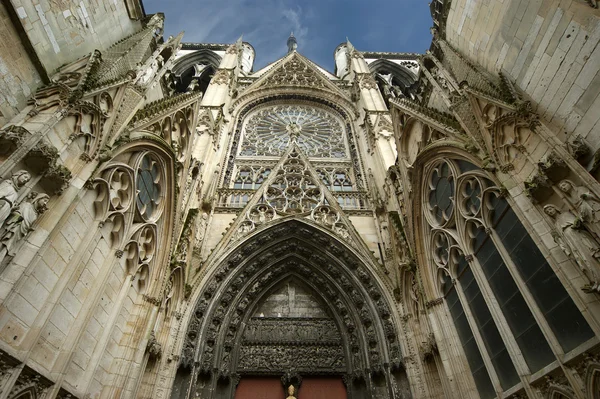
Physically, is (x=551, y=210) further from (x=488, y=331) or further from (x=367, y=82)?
(x=367, y=82)

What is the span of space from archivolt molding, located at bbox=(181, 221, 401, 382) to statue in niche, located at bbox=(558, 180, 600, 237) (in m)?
5.29

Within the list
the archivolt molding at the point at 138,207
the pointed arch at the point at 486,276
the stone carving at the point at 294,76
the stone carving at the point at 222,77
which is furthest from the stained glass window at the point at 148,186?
the stone carving at the point at 294,76

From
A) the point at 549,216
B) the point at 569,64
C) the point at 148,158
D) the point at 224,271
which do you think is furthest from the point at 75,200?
the point at 569,64

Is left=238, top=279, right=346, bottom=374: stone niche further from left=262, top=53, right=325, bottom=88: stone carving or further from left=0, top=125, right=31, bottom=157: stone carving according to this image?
left=262, top=53, right=325, bottom=88: stone carving

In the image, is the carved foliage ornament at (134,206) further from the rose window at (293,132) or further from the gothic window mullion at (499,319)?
the rose window at (293,132)

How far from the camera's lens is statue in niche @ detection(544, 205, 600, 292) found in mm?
3615

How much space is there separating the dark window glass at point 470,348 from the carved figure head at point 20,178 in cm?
730

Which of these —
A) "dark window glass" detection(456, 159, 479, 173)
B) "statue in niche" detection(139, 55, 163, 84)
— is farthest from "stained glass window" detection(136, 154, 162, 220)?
"dark window glass" detection(456, 159, 479, 173)

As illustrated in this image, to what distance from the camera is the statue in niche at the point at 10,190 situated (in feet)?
11.6

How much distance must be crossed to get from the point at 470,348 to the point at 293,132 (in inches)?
470

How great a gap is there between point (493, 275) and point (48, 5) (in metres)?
8.95

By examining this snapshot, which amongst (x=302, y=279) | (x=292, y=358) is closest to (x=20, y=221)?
(x=292, y=358)

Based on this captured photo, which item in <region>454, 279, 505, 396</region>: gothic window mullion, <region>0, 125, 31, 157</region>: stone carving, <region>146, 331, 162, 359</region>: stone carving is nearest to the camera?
<region>0, 125, 31, 157</region>: stone carving

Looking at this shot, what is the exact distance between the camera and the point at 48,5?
5.74 meters
